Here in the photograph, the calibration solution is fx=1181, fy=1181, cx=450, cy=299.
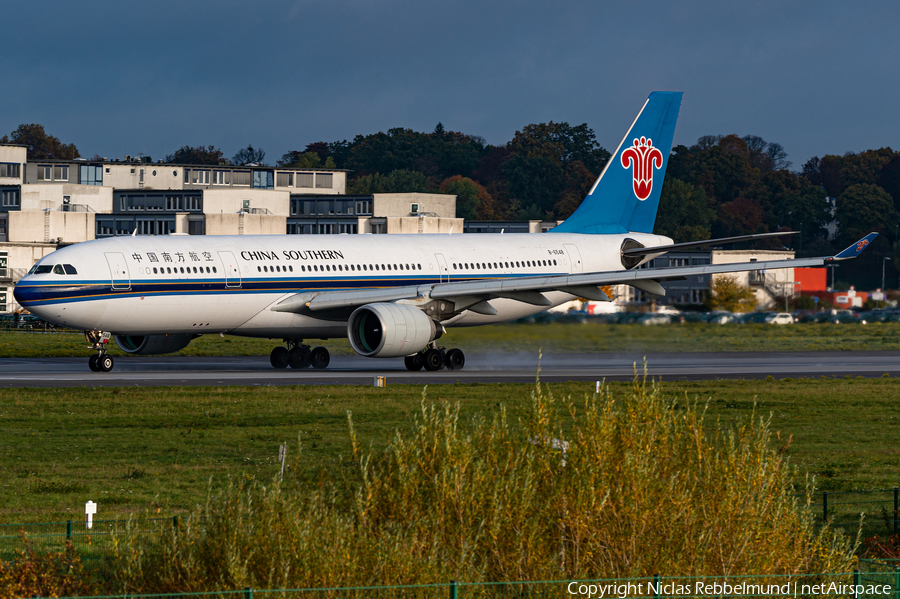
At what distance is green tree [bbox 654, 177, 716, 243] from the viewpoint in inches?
6206

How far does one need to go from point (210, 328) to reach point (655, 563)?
29575mm

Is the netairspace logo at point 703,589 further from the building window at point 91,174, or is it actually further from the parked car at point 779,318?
the building window at point 91,174

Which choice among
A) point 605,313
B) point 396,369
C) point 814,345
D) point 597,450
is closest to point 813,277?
point 814,345

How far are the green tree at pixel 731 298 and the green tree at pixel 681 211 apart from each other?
338 feet

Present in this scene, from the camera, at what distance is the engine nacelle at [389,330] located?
4081 centimetres

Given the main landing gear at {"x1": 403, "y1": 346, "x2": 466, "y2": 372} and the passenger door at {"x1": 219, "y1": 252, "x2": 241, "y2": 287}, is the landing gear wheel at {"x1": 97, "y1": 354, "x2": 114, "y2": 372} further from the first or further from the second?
the main landing gear at {"x1": 403, "y1": 346, "x2": 466, "y2": 372}

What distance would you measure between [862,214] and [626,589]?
465 feet

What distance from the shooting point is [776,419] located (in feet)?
108

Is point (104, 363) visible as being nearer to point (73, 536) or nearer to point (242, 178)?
point (73, 536)

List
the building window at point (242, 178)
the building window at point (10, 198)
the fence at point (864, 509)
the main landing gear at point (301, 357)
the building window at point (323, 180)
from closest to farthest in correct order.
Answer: the fence at point (864, 509) < the main landing gear at point (301, 357) < the building window at point (10, 198) < the building window at point (242, 178) < the building window at point (323, 180)

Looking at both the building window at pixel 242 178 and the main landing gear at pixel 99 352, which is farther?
the building window at pixel 242 178

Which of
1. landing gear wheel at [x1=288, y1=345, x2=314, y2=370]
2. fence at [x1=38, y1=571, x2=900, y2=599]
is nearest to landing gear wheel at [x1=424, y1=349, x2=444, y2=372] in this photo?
landing gear wheel at [x1=288, y1=345, x2=314, y2=370]

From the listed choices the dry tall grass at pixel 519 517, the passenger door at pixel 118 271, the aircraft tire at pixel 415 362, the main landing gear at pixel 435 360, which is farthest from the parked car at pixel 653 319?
the dry tall grass at pixel 519 517

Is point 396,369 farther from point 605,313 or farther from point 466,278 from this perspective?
point 605,313
